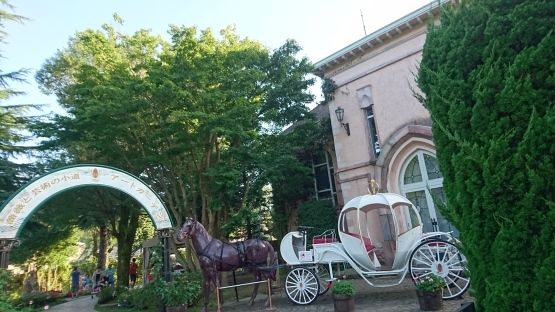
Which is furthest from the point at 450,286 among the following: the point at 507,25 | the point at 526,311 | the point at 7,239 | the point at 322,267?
the point at 7,239

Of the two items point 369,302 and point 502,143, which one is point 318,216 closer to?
point 369,302

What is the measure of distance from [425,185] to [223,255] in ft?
25.2

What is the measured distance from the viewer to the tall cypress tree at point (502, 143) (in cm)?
332

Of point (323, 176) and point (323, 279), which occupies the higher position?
point (323, 176)

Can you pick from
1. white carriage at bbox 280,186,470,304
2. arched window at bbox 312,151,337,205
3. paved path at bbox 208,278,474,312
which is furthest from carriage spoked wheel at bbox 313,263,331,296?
arched window at bbox 312,151,337,205

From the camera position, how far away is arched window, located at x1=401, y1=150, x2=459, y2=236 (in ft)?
41.0

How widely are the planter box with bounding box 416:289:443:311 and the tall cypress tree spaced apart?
299cm

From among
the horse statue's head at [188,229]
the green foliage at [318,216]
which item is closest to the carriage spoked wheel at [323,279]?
the horse statue's head at [188,229]

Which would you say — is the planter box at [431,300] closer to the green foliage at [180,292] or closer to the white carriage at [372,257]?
the white carriage at [372,257]

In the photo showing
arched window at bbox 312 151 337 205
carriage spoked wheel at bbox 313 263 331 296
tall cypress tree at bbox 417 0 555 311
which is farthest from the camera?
arched window at bbox 312 151 337 205

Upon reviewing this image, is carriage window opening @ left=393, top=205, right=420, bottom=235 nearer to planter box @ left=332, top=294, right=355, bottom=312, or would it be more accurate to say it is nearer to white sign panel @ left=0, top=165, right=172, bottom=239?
planter box @ left=332, top=294, right=355, bottom=312

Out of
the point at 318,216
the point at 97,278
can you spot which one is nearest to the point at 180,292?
the point at 318,216

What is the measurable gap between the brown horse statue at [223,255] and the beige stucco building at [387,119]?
5.97 metres

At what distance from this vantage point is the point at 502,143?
3.50 m
